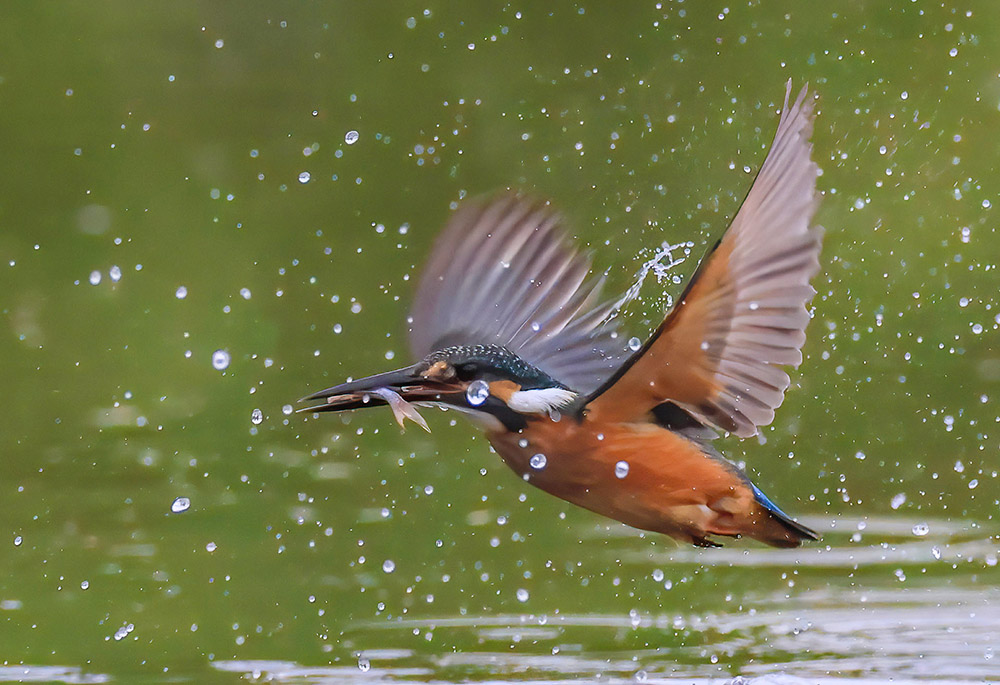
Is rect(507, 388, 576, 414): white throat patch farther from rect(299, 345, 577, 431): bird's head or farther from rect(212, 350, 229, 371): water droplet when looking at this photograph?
rect(212, 350, 229, 371): water droplet

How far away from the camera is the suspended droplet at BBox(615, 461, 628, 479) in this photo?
111 centimetres

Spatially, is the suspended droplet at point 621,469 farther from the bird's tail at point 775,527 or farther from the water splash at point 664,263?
the water splash at point 664,263

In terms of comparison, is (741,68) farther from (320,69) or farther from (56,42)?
(56,42)

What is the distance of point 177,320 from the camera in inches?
70.1

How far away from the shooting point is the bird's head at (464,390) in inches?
43.4

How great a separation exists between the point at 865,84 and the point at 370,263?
2.66ft

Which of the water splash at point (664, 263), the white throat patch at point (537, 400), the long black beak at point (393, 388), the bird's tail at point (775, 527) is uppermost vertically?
the water splash at point (664, 263)

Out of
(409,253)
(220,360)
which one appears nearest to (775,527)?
(409,253)

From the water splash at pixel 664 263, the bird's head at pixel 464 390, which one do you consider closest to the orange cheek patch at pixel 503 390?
the bird's head at pixel 464 390

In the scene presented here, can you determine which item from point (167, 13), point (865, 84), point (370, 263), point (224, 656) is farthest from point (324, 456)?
point (865, 84)

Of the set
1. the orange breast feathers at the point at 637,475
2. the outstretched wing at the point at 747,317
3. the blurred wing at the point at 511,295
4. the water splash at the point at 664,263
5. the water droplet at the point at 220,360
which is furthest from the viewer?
the water droplet at the point at 220,360

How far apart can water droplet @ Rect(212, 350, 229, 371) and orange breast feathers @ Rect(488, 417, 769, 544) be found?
74 cm

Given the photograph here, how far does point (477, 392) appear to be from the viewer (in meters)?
1.10

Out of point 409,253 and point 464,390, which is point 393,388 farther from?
point 409,253
